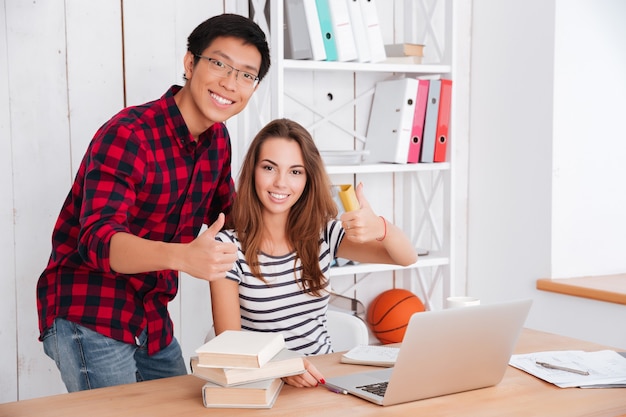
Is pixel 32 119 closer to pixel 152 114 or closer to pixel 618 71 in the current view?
pixel 152 114

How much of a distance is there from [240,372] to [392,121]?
5.96 feet

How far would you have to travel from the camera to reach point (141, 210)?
5.96 feet

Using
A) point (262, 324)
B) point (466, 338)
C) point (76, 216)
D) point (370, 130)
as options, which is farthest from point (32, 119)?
point (466, 338)

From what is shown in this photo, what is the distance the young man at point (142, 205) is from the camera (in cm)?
175

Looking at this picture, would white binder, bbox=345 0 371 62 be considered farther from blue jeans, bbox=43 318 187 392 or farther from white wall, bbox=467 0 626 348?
blue jeans, bbox=43 318 187 392

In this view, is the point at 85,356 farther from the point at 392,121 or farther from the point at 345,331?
the point at 392,121

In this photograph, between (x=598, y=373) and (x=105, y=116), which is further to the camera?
(x=105, y=116)

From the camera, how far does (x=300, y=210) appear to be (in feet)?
6.70

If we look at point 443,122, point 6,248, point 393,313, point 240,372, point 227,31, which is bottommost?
point 393,313

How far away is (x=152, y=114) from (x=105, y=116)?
2.58ft

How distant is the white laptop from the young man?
23.2 inches

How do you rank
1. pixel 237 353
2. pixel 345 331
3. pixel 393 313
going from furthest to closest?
pixel 393 313, pixel 345 331, pixel 237 353

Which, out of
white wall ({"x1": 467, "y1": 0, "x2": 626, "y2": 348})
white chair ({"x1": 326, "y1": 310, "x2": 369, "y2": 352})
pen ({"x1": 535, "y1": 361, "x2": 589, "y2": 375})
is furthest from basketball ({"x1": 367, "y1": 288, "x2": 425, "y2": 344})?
pen ({"x1": 535, "y1": 361, "x2": 589, "y2": 375})

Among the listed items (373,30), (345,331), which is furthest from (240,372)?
(373,30)
